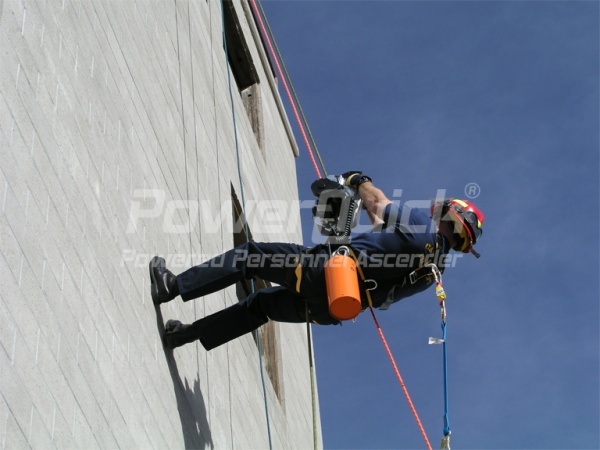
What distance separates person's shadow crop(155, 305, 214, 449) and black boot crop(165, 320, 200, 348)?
45 mm

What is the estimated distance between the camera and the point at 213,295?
9.20 meters

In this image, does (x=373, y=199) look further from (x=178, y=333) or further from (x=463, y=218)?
(x=178, y=333)

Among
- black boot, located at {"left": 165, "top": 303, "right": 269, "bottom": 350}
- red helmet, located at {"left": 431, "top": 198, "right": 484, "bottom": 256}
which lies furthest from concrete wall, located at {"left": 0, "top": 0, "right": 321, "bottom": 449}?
red helmet, located at {"left": 431, "top": 198, "right": 484, "bottom": 256}

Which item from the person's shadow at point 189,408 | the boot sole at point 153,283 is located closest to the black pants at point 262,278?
the boot sole at point 153,283

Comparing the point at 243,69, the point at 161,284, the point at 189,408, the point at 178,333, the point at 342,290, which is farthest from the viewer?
the point at 243,69

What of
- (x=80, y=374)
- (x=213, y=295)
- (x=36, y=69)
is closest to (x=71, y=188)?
(x=36, y=69)

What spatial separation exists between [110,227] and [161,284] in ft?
2.28

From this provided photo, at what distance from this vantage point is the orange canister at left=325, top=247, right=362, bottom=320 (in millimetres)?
7461

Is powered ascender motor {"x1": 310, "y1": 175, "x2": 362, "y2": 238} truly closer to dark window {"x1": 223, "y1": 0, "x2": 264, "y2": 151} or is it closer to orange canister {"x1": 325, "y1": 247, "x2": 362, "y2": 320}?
orange canister {"x1": 325, "y1": 247, "x2": 362, "y2": 320}

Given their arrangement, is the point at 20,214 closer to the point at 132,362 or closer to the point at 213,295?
the point at 132,362

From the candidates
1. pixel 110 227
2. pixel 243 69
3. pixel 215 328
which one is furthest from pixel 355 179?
pixel 243 69

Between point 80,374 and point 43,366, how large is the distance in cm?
42

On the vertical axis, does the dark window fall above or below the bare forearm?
above

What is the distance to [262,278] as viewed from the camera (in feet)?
25.8
